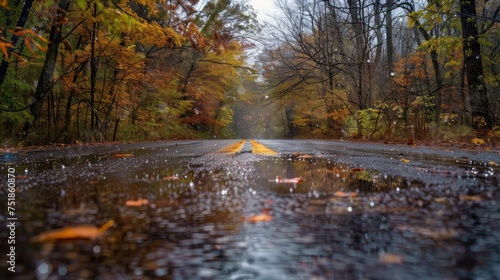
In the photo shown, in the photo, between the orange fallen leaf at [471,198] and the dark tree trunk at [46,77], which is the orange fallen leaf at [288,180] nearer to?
the orange fallen leaf at [471,198]

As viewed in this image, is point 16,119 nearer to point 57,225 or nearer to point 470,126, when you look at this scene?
point 57,225

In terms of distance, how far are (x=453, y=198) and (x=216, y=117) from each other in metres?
37.1

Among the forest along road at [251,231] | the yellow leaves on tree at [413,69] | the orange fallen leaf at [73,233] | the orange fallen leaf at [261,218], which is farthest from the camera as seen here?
the yellow leaves on tree at [413,69]

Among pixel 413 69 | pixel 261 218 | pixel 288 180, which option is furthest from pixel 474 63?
pixel 413 69

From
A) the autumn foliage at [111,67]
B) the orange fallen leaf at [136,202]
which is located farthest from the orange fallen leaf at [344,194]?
the autumn foliage at [111,67]

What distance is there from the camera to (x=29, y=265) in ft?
3.92

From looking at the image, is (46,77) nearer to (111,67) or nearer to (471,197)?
(111,67)

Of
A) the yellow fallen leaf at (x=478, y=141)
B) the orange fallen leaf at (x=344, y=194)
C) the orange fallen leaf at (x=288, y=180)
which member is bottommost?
the yellow fallen leaf at (x=478, y=141)

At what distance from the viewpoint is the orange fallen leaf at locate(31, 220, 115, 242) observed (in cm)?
154

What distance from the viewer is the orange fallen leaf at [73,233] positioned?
1535 mm

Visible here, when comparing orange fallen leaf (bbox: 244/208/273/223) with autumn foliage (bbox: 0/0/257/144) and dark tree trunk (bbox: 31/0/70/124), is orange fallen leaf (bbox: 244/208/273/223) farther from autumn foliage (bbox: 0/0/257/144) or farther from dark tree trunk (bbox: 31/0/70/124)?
dark tree trunk (bbox: 31/0/70/124)

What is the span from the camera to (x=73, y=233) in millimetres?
1595

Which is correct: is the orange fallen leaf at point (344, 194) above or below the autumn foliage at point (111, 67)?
below

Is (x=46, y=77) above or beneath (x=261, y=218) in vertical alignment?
above
